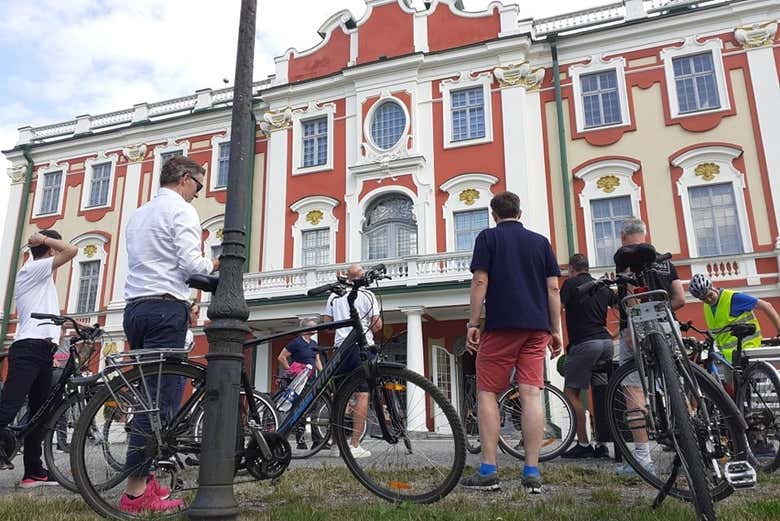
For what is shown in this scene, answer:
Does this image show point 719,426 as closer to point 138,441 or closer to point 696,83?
point 138,441

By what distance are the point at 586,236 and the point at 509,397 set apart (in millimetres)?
11187

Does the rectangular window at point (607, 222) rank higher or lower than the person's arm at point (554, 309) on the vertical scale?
higher

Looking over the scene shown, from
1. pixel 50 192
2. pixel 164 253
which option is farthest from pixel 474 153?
pixel 50 192

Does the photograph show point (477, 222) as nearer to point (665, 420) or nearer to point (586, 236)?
point (586, 236)

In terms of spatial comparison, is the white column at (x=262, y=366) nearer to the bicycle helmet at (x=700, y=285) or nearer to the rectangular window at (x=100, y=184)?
the rectangular window at (x=100, y=184)

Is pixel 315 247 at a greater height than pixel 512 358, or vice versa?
pixel 315 247

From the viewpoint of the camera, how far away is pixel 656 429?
10.4 feet

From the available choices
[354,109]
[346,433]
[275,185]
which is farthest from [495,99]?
[346,433]

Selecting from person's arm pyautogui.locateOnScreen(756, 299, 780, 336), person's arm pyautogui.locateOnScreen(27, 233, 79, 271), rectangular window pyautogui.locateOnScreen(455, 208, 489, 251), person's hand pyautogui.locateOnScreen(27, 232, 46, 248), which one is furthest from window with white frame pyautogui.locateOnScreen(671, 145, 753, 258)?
person's hand pyautogui.locateOnScreen(27, 232, 46, 248)

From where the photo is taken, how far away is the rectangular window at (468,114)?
58.2 feet

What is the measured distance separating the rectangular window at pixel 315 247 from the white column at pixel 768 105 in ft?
39.2

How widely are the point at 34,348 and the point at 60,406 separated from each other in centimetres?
76

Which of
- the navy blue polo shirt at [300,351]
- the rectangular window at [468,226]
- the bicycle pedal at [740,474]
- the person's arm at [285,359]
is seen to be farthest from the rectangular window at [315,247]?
the bicycle pedal at [740,474]

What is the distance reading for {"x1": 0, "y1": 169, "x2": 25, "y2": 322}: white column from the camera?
73.4 ft
